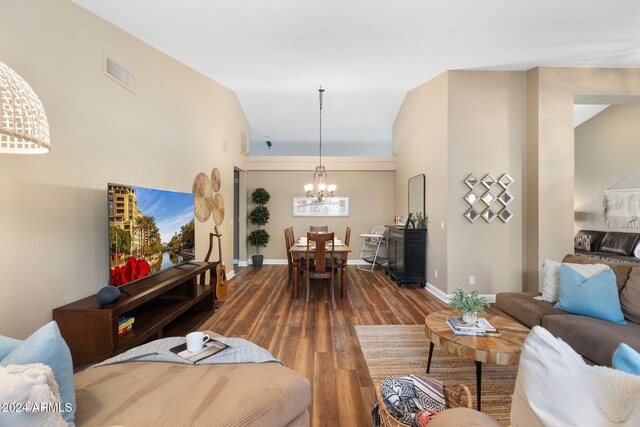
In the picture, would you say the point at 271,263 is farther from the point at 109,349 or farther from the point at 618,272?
the point at 618,272

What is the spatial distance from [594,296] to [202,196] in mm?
4512

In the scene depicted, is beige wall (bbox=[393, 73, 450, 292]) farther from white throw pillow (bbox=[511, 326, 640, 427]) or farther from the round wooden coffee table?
white throw pillow (bbox=[511, 326, 640, 427])

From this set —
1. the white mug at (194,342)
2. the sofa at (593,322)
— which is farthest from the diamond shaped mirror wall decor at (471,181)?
the white mug at (194,342)

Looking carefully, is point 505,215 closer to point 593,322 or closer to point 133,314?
point 593,322

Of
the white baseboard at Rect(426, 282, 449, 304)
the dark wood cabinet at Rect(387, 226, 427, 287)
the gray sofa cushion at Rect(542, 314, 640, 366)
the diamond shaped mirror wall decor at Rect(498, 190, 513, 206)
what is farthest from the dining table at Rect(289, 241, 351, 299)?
the gray sofa cushion at Rect(542, 314, 640, 366)

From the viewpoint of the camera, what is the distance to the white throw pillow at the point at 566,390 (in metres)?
0.69

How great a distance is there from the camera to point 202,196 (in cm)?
420

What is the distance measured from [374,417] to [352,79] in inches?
164

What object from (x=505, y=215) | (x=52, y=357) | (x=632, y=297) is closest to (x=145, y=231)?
(x=52, y=357)

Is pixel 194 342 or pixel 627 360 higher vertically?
pixel 627 360

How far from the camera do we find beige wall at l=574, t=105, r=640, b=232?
498cm

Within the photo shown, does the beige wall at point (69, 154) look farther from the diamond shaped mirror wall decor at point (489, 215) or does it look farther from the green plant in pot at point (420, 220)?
the diamond shaped mirror wall decor at point (489, 215)

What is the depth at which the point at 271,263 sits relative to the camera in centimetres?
691

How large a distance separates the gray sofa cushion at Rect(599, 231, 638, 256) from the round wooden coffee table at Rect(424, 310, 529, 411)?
14.4 ft
